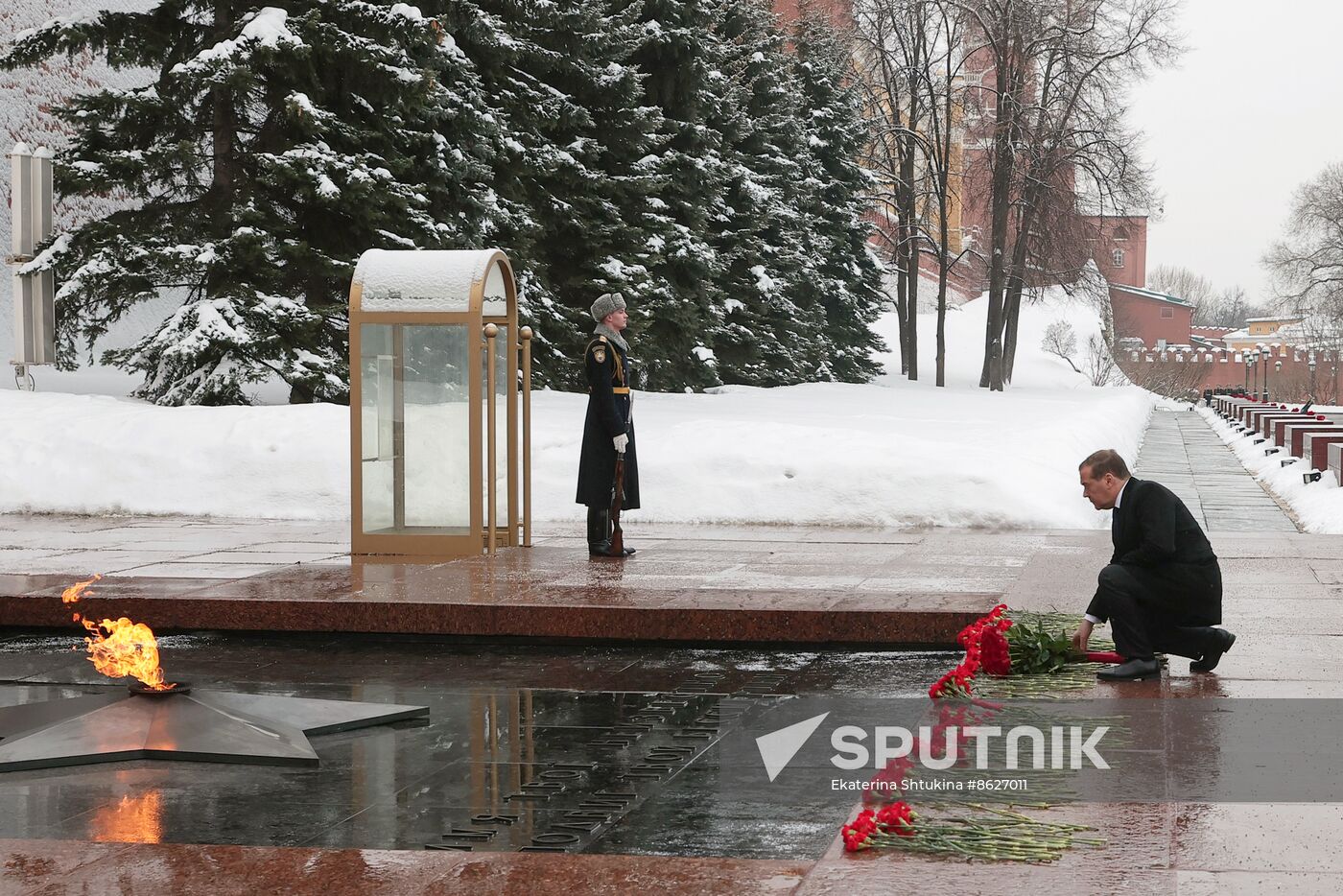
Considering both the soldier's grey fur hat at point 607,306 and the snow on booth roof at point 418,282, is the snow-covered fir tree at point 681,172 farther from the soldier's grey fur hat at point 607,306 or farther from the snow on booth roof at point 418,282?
the soldier's grey fur hat at point 607,306

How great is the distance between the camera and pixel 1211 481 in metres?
25.1

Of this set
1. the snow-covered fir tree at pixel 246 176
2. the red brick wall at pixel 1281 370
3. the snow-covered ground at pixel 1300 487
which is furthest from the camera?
the red brick wall at pixel 1281 370

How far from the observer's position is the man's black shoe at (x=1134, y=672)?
638 cm

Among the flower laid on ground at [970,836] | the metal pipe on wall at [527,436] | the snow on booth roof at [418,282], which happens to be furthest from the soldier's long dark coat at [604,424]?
the flower laid on ground at [970,836]

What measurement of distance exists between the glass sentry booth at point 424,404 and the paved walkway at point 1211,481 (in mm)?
8539

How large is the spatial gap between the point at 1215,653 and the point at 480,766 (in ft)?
10.3

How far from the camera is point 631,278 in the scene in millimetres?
27922

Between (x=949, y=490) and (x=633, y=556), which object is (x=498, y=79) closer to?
(x=949, y=490)

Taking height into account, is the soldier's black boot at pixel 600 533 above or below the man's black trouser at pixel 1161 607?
below

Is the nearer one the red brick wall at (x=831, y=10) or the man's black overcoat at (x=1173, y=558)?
the man's black overcoat at (x=1173, y=558)

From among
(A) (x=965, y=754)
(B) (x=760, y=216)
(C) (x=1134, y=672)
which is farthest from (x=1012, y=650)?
(B) (x=760, y=216)

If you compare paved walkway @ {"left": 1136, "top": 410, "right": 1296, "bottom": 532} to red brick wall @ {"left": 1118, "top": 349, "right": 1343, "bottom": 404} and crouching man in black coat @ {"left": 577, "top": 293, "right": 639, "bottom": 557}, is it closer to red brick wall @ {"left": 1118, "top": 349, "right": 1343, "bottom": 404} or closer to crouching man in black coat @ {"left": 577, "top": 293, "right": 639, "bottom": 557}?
crouching man in black coat @ {"left": 577, "top": 293, "right": 639, "bottom": 557}

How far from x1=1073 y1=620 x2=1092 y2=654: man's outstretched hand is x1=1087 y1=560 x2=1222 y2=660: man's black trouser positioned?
6 centimetres

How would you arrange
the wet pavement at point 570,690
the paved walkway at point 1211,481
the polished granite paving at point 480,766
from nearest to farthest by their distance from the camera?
the wet pavement at point 570,690
the polished granite paving at point 480,766
the paved walkway at point 1211,481
